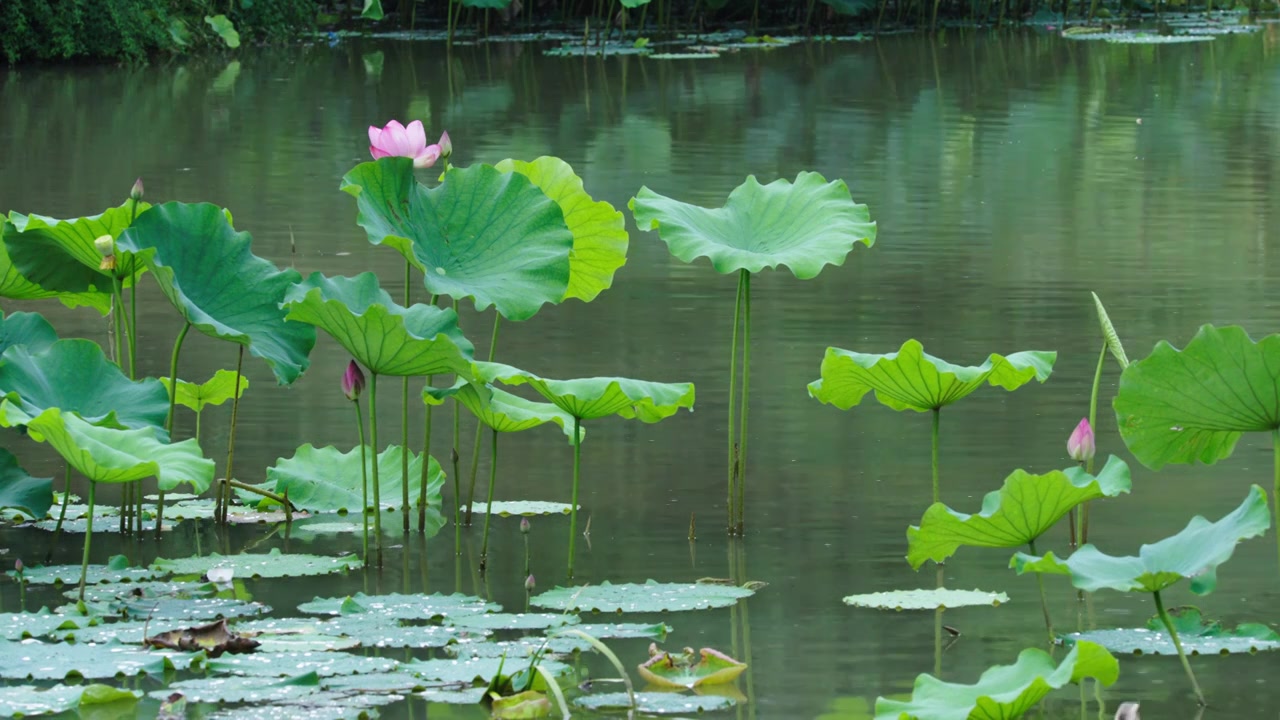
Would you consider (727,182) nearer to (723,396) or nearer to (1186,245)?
(1186,245)

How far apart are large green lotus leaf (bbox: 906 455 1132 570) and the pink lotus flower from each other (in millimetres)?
A: 1114

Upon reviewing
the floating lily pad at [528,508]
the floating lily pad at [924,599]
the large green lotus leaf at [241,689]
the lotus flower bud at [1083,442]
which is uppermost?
the lotus flower bud at [1083,442]

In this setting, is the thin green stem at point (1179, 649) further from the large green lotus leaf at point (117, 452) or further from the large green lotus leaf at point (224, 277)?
the large green lotus leaf at point (224, 277)

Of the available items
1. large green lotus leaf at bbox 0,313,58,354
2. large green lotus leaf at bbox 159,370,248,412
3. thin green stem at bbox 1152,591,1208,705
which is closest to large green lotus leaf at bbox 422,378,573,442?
large green lotus leaf at bbox 159,370,248,412

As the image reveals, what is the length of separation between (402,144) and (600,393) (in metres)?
0.64

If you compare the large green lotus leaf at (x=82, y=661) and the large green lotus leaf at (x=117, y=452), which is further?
the large green lotus leaf at (x=117, y=452)

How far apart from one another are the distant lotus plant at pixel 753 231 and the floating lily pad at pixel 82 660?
1071 mm

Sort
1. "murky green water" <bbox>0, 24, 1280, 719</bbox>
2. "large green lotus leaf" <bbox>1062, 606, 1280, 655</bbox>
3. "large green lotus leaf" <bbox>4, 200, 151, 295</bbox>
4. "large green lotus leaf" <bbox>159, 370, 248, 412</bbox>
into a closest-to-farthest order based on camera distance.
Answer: "large green lotus leaf" <bbox>1062, 606, 1280, 655</bbox> → "murky green water" <bbox>0, 24, 1280, 719</bbox> → "large green lotus leaf" <bbox>4, 200, 151, 295</bbox> → "large green lotus leaf" <bbox>159, 370, 248, 412</bbox>

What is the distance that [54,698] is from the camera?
223cm

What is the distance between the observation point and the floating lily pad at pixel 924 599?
271 centimetres

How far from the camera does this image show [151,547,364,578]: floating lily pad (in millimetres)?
2902

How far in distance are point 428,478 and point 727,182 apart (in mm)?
4709

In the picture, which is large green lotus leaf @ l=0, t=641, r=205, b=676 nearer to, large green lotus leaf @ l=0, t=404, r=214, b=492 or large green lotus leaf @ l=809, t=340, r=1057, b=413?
large green lotus leaf @ l=0, t=404, r=214, b=492

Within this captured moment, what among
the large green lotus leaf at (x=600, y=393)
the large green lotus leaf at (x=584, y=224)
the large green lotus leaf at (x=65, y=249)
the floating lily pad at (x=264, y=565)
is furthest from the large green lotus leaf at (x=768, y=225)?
the large green lotus leaf at (x=65, y=249)
